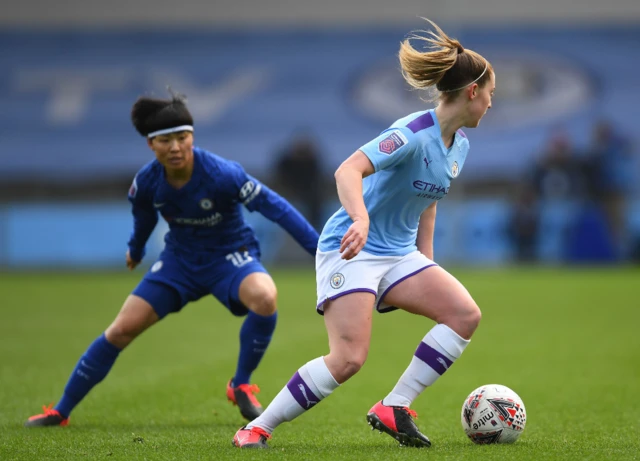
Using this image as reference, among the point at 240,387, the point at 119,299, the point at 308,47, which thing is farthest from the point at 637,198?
the point at 240,387

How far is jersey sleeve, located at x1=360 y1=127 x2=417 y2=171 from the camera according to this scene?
446 cm

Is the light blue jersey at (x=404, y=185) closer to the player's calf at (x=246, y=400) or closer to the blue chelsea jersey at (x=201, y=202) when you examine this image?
the blue chelsea jersey at (x=201, y=202)

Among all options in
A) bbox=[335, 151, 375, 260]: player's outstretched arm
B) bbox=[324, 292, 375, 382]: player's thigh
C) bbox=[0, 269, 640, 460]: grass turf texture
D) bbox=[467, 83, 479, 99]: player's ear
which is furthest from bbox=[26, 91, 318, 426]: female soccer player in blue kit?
bbox=[467, 83, 479, 99]: player's ear

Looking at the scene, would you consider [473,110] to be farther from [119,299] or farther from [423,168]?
[119,299]

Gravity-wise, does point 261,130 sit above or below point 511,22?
below

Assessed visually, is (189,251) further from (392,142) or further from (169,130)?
(392,142)

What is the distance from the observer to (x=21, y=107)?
25531mm

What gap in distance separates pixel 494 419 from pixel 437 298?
66 centimetres

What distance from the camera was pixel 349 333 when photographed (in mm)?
4555

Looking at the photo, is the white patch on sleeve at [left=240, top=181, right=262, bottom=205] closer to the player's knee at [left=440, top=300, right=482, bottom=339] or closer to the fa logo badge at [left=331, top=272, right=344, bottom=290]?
the fa logo badge at [left=331, top=272, right=344, bottom=290]

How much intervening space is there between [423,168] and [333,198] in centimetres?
1444

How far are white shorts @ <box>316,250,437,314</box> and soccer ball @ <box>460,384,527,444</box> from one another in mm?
707

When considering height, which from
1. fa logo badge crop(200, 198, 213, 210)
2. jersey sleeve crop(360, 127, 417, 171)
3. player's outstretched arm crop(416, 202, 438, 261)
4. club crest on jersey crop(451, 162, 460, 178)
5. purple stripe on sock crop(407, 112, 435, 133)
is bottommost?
player's outstretched arm crop(416, 202, 438, 261)

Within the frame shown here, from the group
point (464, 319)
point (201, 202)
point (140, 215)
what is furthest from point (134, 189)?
point (464, 319)
